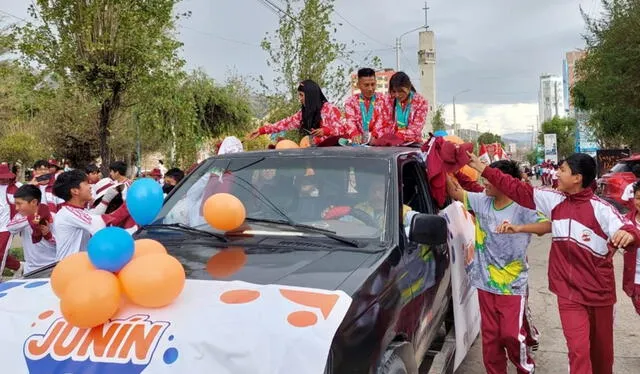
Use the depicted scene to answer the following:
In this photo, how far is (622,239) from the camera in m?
3.31

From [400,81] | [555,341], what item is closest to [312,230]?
[400,81]

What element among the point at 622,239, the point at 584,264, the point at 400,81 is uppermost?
the point at 400,81

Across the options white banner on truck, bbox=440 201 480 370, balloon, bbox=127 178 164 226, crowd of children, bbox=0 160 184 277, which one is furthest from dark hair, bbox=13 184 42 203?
white banner on truck, bbox=440 201 480 370

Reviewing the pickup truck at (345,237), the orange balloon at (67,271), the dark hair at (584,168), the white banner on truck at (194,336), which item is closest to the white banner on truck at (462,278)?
the pickup truck at (345,237)

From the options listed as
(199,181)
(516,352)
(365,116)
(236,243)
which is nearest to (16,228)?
(199,181)

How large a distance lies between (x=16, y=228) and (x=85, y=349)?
366 centimetres

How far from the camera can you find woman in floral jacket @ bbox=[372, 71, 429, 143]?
549 centimetres

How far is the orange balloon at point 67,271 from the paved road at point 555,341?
3488mm

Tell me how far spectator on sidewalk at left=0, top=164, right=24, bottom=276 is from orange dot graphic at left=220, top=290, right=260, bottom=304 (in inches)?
158

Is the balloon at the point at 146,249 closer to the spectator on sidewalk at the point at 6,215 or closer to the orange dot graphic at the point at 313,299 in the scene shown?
the orange dot graphic at the point at 313,299

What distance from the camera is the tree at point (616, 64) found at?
683 inches

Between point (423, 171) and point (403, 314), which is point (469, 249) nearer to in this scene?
point (423, 171)

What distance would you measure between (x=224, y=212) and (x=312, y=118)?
2.98m

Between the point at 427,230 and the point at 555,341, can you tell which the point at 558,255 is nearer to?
the point at 427,230
